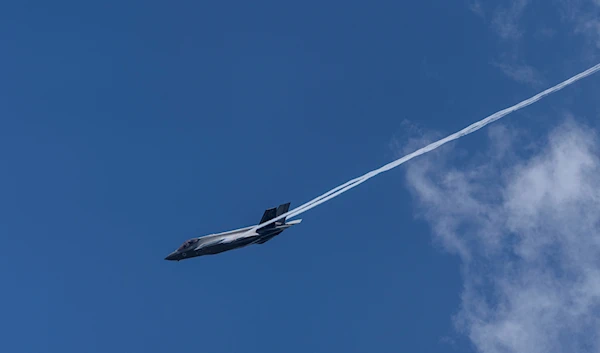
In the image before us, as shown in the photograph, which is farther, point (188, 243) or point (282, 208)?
point (188, 243)

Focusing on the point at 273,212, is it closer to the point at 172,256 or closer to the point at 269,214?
the point at 269,214

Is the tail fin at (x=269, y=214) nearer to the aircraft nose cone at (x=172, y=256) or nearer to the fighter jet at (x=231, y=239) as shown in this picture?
the fighter jet at (x=231, y=239)

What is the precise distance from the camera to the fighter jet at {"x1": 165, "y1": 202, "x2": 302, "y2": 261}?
109 meters

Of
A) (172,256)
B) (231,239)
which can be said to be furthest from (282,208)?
(172,256)

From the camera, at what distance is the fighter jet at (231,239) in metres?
109

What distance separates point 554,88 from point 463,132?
1663 cm

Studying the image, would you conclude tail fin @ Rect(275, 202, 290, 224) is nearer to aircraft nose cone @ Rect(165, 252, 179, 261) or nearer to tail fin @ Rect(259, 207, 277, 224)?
tail fin @ Rect(259, 207, 277, 224)

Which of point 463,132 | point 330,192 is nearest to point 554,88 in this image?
point 463,132

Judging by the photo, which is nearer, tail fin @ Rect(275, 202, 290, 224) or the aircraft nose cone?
tail fin @ Rect(275, 202, 290, 224)

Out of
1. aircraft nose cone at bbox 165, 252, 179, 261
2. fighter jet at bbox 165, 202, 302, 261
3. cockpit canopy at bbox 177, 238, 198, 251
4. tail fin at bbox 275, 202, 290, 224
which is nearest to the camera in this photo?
tail fin at bbox 275, 202, 290, 224

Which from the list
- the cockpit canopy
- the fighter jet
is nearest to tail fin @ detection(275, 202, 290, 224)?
the fighter jet

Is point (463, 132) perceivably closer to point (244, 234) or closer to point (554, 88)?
point (554, 88)

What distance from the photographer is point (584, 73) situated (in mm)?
98375

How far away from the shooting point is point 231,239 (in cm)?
10981
